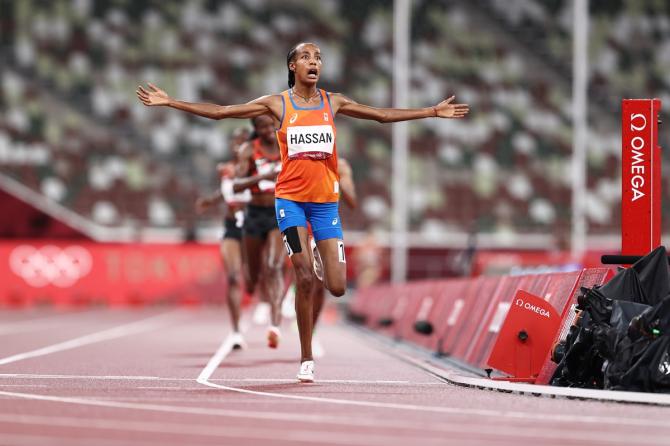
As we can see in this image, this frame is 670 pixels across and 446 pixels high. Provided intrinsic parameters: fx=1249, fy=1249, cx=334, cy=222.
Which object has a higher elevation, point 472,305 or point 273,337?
point 472,305

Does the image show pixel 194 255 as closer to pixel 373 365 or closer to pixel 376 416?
pixel 373 365

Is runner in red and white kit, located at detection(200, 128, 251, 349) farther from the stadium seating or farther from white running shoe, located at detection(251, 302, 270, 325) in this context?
the stadium seating

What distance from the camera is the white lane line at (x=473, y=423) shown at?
5.63m

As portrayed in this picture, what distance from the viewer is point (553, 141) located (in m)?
36.5

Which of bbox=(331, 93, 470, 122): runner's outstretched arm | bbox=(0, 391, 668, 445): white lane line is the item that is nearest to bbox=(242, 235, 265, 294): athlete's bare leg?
bbox=(331, 93, 470, 122): runner's outstretched arm

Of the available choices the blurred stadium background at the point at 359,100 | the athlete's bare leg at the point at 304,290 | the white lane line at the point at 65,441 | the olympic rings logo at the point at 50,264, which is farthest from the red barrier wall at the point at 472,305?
the blurred stadium background at the point at 359,100

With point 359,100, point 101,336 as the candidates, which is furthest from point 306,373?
point 359,100

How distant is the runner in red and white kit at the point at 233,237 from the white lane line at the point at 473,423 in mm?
6404

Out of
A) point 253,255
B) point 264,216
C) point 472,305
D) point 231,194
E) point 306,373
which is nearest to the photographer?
point 306,373

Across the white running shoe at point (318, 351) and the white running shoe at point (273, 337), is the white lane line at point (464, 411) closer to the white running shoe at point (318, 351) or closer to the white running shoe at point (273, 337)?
the white running shoe at point (273, 337)

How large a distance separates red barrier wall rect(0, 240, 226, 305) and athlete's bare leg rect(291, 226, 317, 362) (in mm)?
22167

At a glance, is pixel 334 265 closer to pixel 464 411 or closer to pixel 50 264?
pixel 464 411

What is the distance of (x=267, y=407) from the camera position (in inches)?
270

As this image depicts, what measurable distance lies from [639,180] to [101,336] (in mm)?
9452
